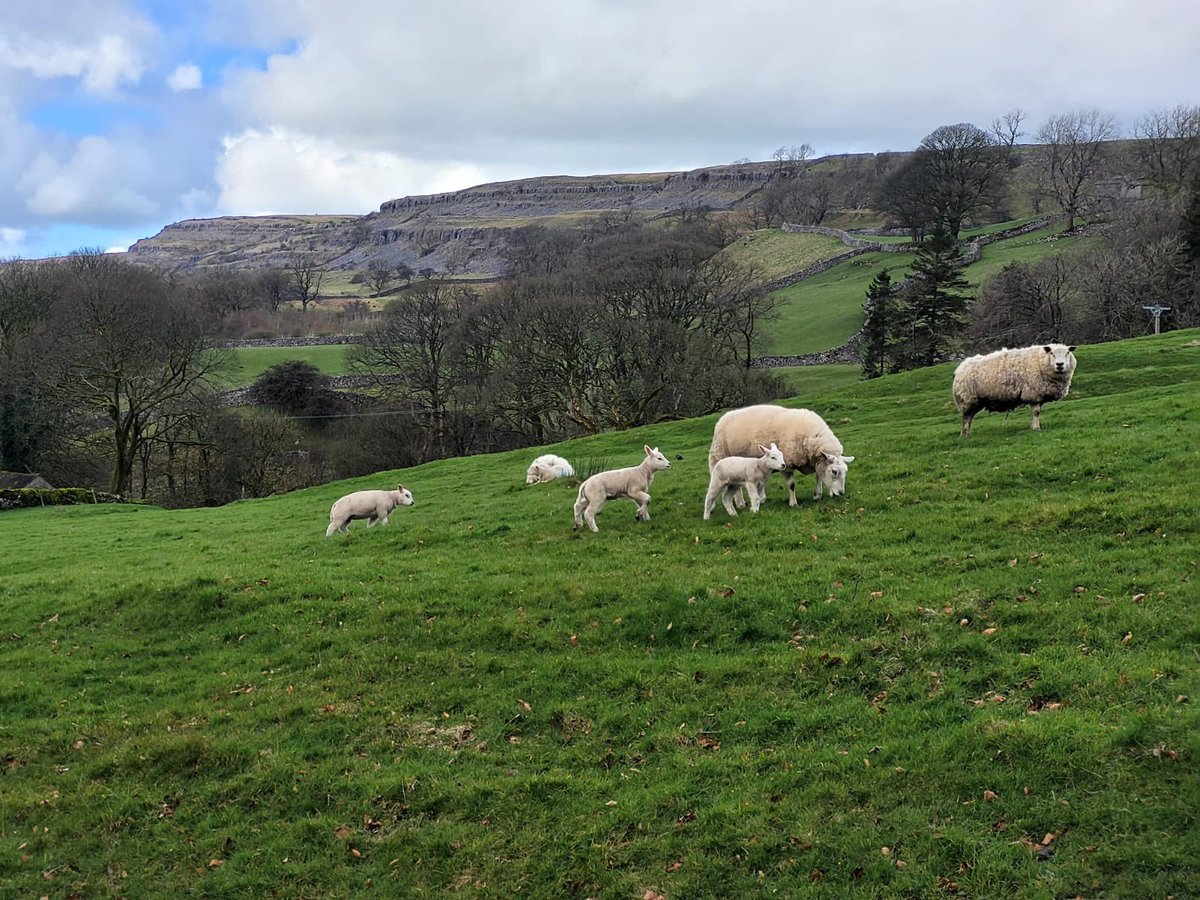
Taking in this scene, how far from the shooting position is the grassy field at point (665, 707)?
7.10m

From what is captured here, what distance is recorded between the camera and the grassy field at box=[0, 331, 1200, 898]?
710 centimetres

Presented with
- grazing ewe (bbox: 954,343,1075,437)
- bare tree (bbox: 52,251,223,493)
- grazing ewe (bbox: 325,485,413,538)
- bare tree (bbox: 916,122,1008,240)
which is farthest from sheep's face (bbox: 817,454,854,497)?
bare tree (bbox: 916,122,1008,240)

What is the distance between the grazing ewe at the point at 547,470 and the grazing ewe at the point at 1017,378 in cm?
1234

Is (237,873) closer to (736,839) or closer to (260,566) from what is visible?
(736,839)

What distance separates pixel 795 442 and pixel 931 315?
49730 millimetres

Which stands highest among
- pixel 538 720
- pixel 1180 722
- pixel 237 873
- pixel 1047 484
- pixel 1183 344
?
pixel 1183 344

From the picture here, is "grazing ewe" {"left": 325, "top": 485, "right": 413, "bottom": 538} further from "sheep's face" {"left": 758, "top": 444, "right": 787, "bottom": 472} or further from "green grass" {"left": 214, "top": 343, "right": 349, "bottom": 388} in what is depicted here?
"green grass" {"left": 214, "top": 343, "right": 349, "bottom": 388}

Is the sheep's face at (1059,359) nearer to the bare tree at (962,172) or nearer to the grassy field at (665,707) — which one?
the grassy field at (665,707)

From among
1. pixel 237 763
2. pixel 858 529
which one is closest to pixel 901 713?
pixel 858 529

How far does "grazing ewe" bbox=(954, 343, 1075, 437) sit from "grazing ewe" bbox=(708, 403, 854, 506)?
5418 millimetres

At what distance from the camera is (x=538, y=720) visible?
9734mm

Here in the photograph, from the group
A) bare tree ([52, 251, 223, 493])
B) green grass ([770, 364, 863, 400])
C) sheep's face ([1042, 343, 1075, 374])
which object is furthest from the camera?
green grass ([770, 364, 863, 400])

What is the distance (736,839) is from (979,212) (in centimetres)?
12402

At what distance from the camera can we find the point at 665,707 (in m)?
9.54
